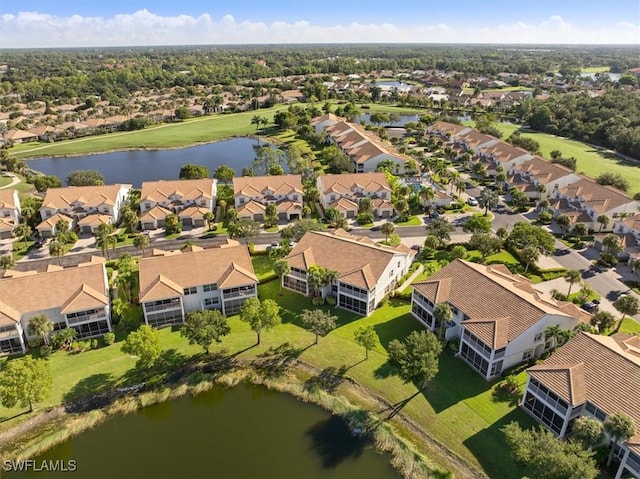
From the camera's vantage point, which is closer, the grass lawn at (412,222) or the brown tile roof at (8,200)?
the brown tile roof at (8,200)

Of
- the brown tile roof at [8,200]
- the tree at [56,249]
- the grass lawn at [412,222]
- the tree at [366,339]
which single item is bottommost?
the grass lawn at [412,222]

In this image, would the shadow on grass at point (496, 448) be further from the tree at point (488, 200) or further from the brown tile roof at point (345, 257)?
the tree at point (488, 200)

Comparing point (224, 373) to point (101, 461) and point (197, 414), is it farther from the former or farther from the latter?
point (101, 461)

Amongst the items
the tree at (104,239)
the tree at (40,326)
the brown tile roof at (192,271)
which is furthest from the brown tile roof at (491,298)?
the tree at (104,239)

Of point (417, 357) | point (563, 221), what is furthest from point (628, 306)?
point (563, 221)

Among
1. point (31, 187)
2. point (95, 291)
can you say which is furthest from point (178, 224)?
point (31, 187)

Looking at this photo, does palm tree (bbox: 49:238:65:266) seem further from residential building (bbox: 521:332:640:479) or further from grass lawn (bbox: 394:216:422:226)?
residential building (bbox: 521:332:640:479)
